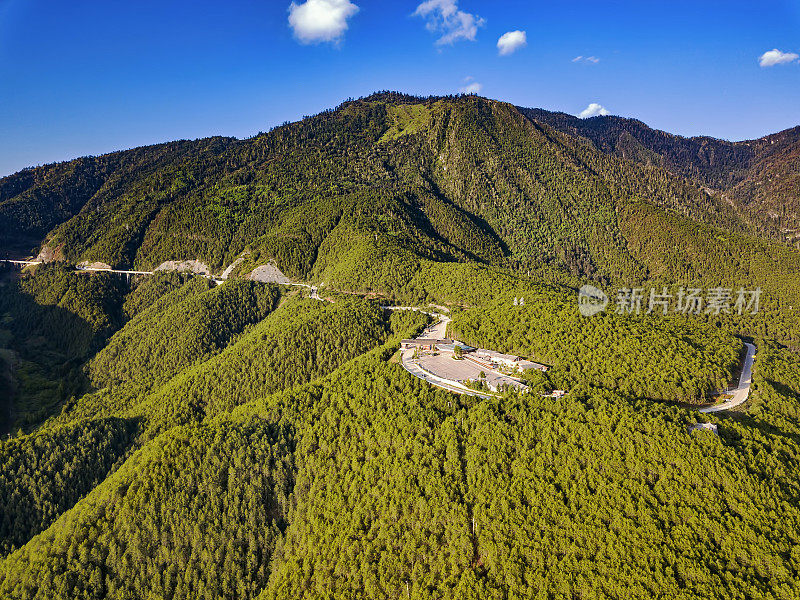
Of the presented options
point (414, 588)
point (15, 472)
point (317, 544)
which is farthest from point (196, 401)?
point (414, 588)

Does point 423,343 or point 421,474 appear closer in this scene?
point 421,474

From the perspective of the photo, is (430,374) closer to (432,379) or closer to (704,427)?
(432,379)

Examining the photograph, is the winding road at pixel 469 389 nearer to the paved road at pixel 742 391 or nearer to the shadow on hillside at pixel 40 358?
the paved road at pixel 742 391

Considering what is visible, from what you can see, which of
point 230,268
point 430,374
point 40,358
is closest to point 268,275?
point 230,268

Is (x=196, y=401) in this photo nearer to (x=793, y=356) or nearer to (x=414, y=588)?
(x=414, y=588)

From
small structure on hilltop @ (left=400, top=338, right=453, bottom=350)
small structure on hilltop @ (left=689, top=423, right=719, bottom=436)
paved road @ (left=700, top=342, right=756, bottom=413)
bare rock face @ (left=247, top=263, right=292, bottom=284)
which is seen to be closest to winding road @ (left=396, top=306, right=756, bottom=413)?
paved road @ (left=700, top=342, right=756, bottom=413)
